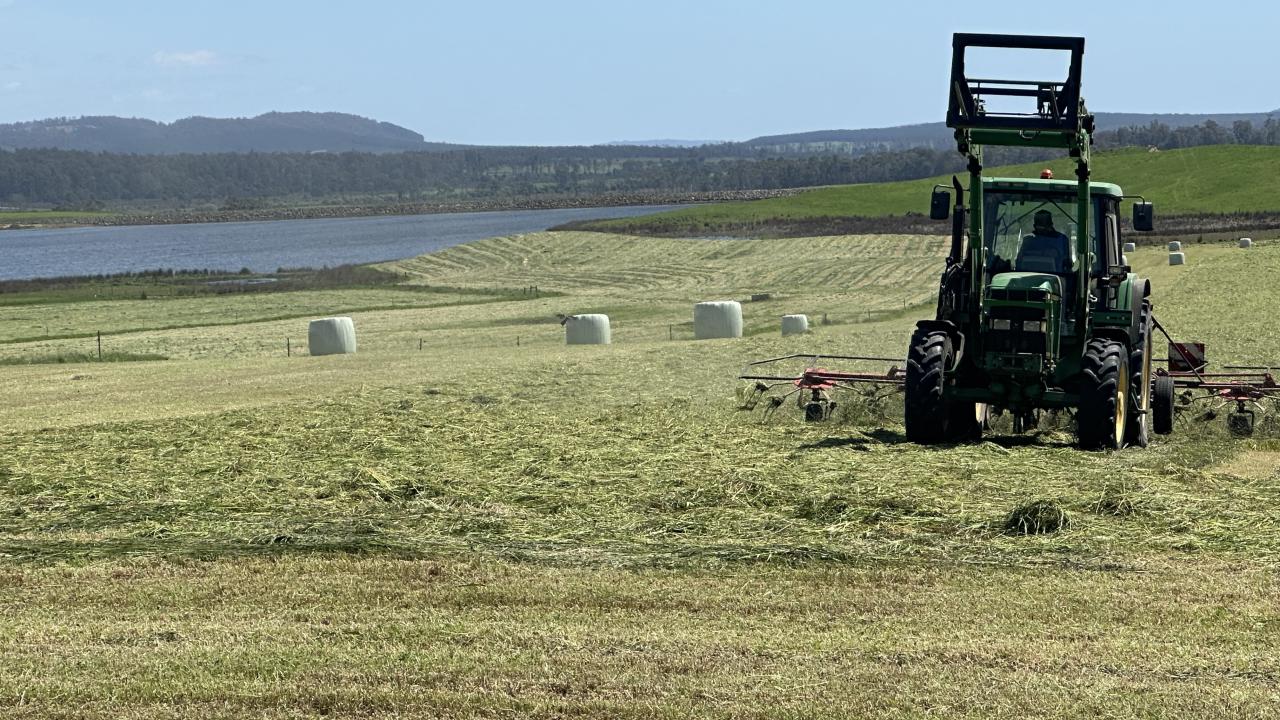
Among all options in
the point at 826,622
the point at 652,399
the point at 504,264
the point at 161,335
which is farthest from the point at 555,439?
the point at 504,264

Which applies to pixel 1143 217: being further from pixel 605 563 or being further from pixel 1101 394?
pixel 605 563

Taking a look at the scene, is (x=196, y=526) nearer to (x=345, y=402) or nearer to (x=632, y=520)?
(x=632, y=520)

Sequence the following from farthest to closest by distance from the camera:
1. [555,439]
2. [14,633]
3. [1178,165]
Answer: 1. [1178,165]
2. [555,439]
3. [14,633]

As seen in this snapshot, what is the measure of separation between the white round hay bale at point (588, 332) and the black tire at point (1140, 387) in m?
16.8

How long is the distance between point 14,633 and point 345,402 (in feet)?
37.4

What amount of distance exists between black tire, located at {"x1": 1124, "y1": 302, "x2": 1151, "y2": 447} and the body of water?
75.9 metres

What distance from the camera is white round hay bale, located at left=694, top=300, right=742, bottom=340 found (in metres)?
32.6

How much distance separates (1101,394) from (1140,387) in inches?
72.0

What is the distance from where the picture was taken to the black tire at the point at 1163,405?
55.7 ft

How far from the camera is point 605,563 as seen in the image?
35.3 ft

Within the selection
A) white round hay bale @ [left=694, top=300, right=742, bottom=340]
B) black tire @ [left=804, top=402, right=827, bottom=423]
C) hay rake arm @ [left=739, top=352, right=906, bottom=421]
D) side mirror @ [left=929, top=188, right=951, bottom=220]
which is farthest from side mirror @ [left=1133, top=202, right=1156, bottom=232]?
white round hay bale @ [left=694, top=300, right=742, bottom=340]

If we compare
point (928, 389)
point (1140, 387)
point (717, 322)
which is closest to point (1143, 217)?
point (1140, 387)

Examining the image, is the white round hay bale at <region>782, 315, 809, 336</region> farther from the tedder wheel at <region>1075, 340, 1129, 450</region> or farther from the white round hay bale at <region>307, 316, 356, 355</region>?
the tedder wheel at <region>1075, 340, 1129, 450</region>

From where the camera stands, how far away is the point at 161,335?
134ft
